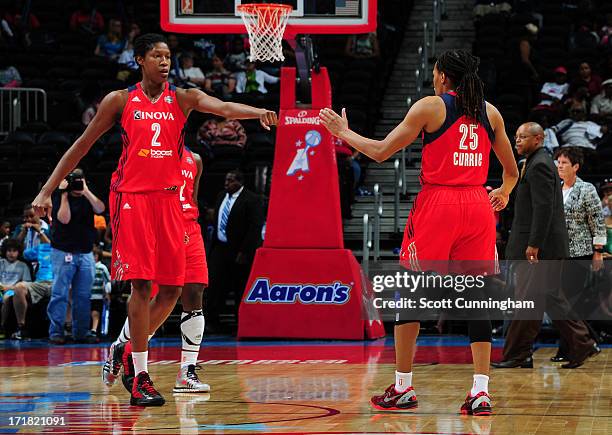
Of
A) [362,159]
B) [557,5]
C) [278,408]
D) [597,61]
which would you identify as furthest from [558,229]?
[557,5]

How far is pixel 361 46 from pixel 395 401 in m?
12.0

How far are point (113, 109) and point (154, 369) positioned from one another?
8.76 feet

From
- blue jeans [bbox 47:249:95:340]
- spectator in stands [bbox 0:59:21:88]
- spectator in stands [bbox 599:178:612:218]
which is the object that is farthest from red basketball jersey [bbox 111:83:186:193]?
spectator in stands [bbox 0:59:21:88]

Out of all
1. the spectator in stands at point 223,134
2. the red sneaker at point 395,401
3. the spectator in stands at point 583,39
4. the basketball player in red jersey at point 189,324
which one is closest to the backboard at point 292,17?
the basketball player in red jersey at point 189,324

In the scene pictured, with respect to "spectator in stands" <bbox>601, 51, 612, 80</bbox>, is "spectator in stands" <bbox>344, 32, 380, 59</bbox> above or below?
above

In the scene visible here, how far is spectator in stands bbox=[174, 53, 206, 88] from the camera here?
16406mm

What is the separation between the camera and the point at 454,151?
19.1 ft

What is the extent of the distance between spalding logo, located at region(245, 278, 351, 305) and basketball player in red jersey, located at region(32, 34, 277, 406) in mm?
4817

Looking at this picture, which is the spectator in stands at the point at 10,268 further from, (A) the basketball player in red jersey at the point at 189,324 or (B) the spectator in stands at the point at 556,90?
(B) the spectator in stands at the point at 556,90

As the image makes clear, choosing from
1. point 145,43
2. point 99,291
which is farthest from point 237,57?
point 145,43

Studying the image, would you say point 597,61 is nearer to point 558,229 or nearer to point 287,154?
point 287,154

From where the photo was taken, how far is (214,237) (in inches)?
488

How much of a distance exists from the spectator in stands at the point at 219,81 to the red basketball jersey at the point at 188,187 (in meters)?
8.66

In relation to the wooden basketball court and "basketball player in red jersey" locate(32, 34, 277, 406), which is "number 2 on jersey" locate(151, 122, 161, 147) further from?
the wooden basketball court
